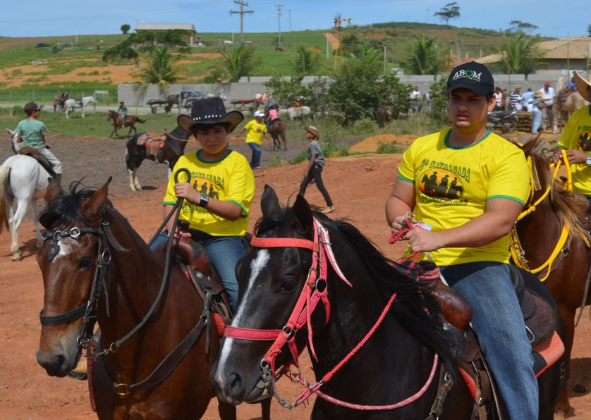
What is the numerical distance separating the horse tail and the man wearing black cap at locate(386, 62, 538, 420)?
9966 mm

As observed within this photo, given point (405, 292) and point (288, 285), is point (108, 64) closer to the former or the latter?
point (405, 292)

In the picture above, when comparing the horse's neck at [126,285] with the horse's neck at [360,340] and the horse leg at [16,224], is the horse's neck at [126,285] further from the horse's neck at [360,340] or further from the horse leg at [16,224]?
the horse leg at [16,224]

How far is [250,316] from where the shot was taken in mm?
2801

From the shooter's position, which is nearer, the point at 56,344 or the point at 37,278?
the point at 56,344

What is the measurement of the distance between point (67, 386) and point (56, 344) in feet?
13.1

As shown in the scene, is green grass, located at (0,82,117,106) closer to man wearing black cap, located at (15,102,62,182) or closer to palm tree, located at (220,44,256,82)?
palm tree, located at (220,44,256,82)

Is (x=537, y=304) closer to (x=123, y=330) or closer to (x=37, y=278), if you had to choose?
(x=123, y=330)

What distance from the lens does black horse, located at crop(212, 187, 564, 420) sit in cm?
277

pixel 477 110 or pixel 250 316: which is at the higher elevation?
pixel 477 110

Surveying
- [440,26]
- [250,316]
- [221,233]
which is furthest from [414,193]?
[440,26]

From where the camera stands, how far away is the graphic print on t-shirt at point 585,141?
22.4 feet

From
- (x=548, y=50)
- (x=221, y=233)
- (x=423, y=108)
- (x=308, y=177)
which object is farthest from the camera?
(x=548, y=50)

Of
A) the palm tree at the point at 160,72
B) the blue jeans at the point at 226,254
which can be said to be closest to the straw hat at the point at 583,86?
the blue jeans at the point at 226,254

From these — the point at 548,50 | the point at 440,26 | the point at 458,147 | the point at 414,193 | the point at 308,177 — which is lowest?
the point at 308,177
